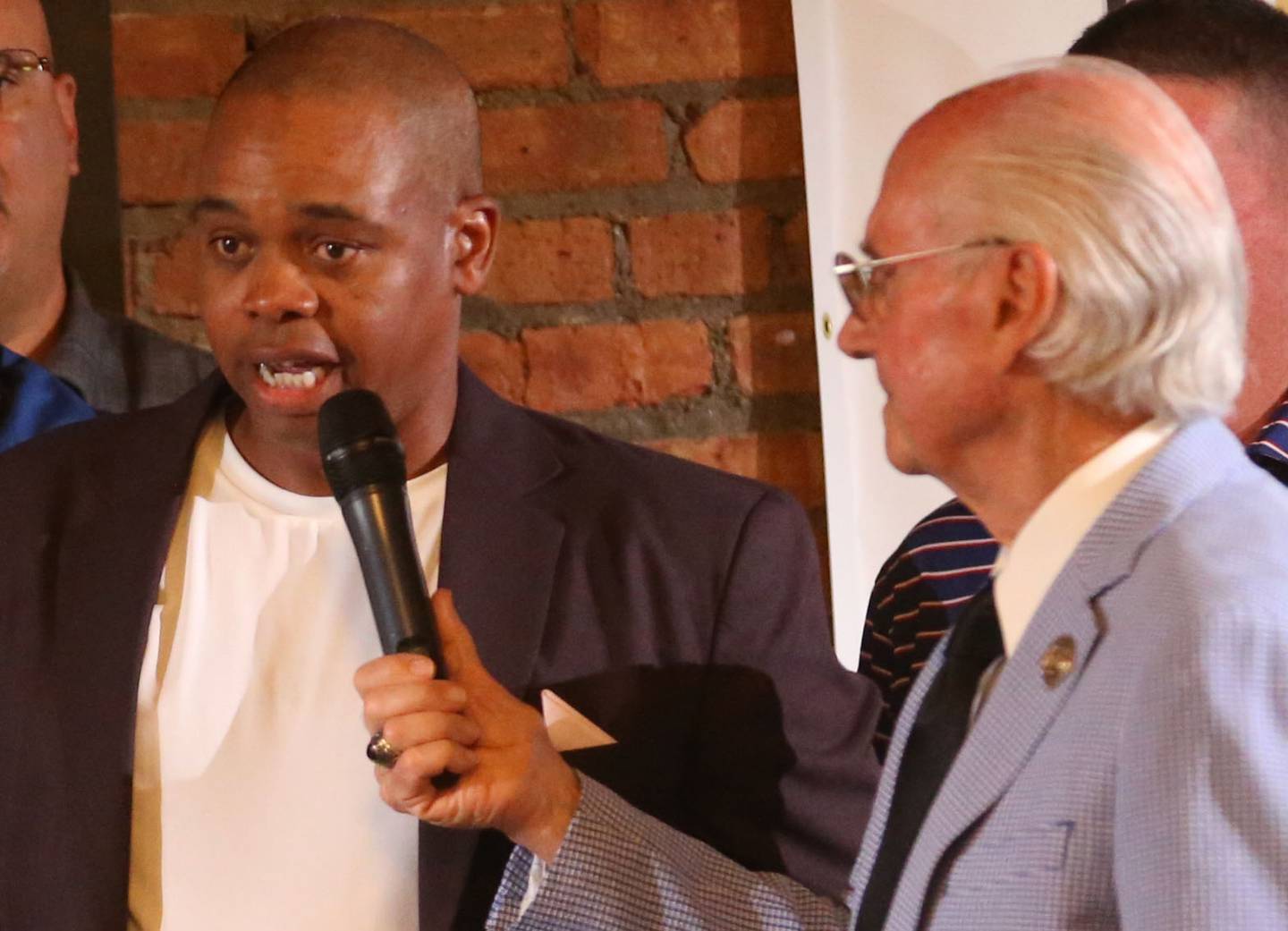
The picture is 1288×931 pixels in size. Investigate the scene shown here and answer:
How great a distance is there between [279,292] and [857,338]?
452mm

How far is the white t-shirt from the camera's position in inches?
46.0

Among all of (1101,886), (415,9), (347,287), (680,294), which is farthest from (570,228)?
(1101,886)

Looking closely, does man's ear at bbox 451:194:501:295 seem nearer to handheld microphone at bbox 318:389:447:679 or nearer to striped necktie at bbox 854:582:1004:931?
handheld microphone at bbox 318:389:447:679

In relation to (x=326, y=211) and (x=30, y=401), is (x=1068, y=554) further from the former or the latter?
(x=30, y=401)

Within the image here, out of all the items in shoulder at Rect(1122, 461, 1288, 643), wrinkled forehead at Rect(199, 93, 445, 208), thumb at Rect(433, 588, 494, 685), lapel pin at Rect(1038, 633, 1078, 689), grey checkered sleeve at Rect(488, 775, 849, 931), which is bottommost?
grey checkered sleeve at Rect(488, 775, 849, 931)

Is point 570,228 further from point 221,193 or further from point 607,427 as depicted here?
point 221,193

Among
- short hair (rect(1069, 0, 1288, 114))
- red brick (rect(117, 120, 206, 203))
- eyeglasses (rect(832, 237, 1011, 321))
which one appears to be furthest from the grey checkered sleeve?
red brick (rect(117, 120, 206, 203))

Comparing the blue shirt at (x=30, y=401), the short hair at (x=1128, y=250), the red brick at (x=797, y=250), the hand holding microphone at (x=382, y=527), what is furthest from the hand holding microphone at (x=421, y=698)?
the red brick at (x=797, y=250)

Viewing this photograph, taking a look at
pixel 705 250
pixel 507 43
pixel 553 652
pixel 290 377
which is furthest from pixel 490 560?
pixel 507 43

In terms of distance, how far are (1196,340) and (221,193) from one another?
705 millimetres

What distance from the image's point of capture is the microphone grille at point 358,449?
3.25 feet

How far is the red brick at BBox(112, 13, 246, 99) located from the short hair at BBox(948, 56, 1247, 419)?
995mm

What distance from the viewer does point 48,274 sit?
5.12 ft

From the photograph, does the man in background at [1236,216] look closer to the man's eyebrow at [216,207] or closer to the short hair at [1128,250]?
the short hair at [1128,250]
